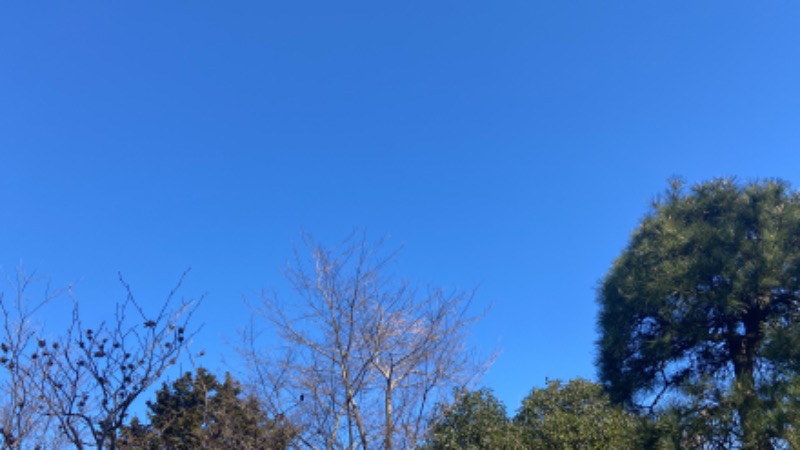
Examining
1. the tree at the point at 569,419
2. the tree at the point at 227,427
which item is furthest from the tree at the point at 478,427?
the tree at the point at 227,427

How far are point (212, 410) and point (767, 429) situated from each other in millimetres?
5105

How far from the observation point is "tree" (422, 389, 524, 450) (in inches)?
418

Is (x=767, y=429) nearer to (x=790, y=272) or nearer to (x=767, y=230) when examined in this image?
(x=790, y=272)

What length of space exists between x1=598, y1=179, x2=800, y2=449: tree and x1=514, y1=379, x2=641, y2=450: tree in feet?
11.8

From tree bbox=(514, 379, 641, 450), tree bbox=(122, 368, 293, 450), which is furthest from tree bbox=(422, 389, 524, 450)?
tree bbox=(122, 368, 293, 450)

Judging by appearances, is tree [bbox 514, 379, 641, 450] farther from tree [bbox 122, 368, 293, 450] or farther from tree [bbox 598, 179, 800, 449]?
tree [bbox 122, 368, 293, 450]

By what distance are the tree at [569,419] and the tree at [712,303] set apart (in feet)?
11.8

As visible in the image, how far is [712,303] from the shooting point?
570cm

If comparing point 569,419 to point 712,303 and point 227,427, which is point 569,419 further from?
point 227,427

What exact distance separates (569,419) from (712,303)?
18.9 feet

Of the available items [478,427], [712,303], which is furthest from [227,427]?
[478,427]

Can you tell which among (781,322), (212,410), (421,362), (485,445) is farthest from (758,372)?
(485,445)

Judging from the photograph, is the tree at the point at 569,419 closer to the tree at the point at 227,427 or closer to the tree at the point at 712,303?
the tree at the point at 712,303

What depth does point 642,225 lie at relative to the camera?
22.0 feet
